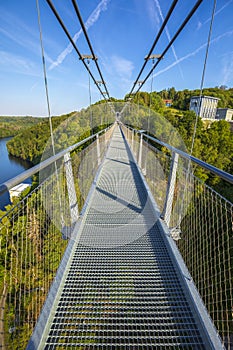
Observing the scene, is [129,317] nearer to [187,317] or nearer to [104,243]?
[187,317]

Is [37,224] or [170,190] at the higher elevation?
[170,190]

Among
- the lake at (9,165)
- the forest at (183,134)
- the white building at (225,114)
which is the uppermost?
the white building at (225,114)

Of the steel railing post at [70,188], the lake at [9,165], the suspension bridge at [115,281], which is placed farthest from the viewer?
the lake at [9,165]

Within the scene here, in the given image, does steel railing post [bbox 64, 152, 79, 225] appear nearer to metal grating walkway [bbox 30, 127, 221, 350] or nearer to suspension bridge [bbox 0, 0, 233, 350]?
suspension bridge [bbox 0, 0, 233, 350]

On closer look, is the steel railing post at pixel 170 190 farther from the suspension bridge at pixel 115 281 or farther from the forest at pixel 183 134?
the forest at pixel 183 134

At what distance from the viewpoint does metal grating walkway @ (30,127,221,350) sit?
1.01 m

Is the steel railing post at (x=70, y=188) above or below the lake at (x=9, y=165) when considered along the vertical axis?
above

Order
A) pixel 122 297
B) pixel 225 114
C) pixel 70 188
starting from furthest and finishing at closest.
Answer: pixel 225 114 → pixel 70 188 → pixel 122 297

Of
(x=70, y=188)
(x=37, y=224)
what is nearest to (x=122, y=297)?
(x=70, y=188)

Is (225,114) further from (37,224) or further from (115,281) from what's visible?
(115,281)

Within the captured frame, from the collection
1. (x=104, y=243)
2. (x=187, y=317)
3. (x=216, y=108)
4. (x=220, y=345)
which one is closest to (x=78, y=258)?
(x=104, y=243)

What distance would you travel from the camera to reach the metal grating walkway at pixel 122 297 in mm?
1010

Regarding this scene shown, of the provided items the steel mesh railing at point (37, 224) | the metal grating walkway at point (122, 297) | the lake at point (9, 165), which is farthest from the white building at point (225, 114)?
the metal grating walkway at point (122, 297)

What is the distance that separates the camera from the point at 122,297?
1206mm
